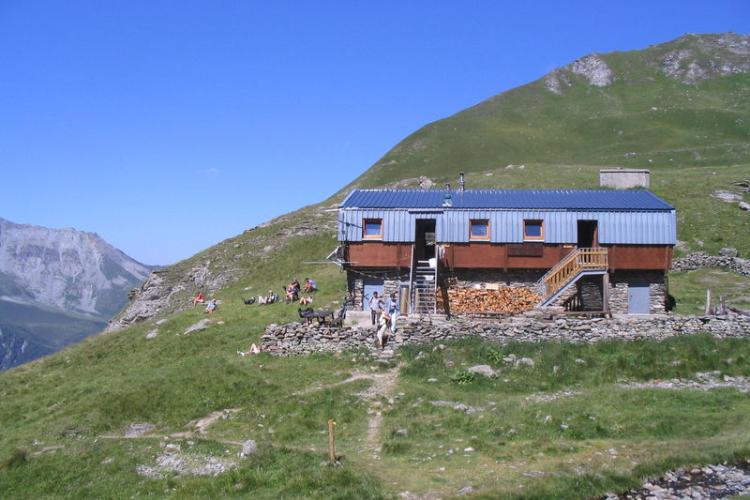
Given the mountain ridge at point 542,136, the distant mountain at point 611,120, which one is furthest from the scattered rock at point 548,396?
the distant mountain at point 611,120

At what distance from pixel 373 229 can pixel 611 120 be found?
315 ft

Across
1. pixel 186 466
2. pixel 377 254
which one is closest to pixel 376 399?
pixel 186 466

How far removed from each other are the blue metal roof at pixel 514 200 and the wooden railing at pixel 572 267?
10.4 feet

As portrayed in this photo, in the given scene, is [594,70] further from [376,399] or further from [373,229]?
[376,399]

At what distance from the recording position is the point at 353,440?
2141cm

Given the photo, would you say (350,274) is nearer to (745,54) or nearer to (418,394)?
(418,394)

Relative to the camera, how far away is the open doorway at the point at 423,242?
38500 mm

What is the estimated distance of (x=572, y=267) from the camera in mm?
35250

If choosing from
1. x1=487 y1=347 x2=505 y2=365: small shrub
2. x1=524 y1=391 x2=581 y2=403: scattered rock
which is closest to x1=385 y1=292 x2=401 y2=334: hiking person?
x1=487 y1=347 x2=505 y2=365: small shrub

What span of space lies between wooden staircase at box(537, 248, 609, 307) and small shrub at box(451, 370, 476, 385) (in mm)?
9438

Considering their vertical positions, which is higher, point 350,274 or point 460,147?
point 460,147

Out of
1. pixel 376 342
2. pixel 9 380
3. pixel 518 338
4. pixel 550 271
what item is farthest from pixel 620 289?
pixel 9 380

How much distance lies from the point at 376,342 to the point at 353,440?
9.31 metres

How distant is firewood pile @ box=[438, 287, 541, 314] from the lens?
1427 inches
